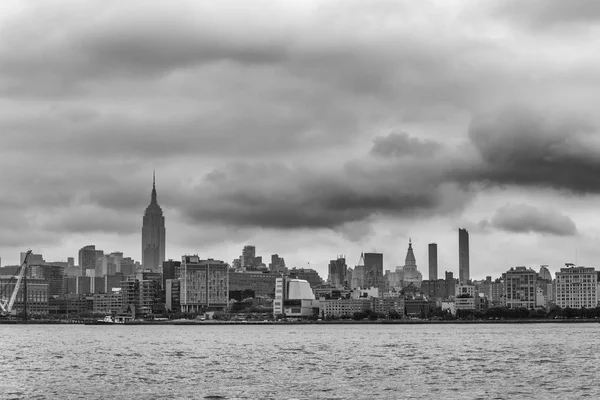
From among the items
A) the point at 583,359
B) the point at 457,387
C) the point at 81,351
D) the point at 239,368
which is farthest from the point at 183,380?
the point at 81,351

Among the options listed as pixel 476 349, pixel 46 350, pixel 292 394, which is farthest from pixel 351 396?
pixel 46 350

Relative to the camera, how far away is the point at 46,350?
14488cm

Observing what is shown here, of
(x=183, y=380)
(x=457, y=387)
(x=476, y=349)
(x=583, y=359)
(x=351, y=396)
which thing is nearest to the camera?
(x=351, y=396)

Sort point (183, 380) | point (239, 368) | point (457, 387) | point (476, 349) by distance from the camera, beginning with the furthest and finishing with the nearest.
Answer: point (476, 349) → point (239, 368) → point (183, 380) → point (457, 387)

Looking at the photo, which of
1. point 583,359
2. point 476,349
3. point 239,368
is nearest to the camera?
point 239,368

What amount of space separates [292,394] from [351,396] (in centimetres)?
418

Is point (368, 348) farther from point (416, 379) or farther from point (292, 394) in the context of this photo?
point (292, 394)

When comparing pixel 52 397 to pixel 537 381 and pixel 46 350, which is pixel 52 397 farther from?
pixel 46 350

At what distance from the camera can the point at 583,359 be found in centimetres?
11281

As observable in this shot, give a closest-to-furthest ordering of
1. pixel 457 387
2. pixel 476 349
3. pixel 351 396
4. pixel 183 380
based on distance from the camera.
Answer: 1. pixel 351 396
2. pixel 457 387
3. pixel 183 380
4. pixel 476 349

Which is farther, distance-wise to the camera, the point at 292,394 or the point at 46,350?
the point at 46,350

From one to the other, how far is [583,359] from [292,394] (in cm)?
4831

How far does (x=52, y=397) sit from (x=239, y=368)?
2961 cm

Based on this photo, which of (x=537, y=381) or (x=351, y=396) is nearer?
(x=351, y=396)
